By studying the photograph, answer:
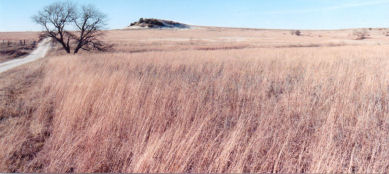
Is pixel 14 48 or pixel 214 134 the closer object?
pixel 214 134

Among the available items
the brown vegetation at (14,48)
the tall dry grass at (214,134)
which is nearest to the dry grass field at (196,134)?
the tall dry grass at (214,134)

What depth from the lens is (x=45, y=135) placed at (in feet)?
12.0

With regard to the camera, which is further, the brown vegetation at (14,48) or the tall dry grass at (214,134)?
the brown vegetation at (14,48)

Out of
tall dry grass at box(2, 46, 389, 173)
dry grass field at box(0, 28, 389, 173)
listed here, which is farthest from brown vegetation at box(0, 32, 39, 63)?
tall dry grass at box(2, 46, 389, 173)

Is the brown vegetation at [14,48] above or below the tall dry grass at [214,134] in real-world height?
above

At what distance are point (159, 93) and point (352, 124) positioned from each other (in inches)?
144

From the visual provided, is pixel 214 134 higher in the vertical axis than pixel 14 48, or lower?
lower

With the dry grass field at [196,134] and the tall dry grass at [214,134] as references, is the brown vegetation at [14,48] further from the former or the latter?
the tall dry grass at [214,134]

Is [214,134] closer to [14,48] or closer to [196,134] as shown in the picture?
[196,134]

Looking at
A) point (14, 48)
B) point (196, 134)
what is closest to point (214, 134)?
point (196, 134)

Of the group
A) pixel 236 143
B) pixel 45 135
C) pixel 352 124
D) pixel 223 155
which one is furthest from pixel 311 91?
pixel 45 135

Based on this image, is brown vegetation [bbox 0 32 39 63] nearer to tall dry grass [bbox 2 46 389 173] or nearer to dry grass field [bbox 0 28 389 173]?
dry grass field [bbox 0 28 389 173]

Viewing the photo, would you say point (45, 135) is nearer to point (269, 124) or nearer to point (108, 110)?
point (108, 110)

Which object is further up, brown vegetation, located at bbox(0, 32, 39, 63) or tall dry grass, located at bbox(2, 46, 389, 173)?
brown vegetation, located at bbox(0, 32, 39, 63)
